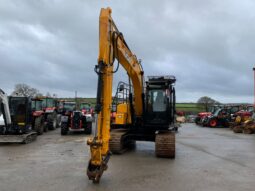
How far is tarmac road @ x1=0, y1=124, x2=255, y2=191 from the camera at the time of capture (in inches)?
270

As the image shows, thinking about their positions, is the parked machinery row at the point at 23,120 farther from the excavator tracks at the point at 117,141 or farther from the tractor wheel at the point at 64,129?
the excavator tracks at the point at 117,141

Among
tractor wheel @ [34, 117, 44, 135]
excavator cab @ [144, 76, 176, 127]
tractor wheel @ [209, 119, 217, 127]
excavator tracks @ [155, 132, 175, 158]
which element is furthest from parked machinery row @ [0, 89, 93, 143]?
tractor wheel @ [209, 119, 217, 127]

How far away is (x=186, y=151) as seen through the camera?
492 inches

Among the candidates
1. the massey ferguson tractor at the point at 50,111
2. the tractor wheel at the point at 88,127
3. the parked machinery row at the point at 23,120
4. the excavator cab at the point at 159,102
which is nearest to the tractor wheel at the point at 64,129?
the parked machinery row at the point at 23,120

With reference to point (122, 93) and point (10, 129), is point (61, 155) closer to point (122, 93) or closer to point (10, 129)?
point (122, 93)

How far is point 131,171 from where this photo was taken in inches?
331

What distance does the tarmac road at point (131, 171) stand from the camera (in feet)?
22.5

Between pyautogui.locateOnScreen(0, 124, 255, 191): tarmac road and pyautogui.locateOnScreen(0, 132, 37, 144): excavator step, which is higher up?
pyautogui.locateOnScreen(0, 132, 37, 144): excavator step

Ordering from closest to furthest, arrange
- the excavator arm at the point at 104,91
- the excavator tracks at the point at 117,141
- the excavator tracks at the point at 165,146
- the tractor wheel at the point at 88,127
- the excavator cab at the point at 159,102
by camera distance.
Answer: the excavator arm at the point at 104,91 < the excavator tracks at the point at 165,146 < the excavator tracks at the point at 117,141 < the excavator cab at the point at 159,102 < the tractor wheel at the point at 88,127

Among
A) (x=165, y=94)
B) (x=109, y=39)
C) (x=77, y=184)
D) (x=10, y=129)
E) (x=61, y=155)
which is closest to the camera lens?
(x=77, y=184)

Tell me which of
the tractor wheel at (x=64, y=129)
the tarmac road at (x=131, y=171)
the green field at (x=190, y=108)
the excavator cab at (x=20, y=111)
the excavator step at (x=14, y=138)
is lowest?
the tarmac road at (x=131, y=171)

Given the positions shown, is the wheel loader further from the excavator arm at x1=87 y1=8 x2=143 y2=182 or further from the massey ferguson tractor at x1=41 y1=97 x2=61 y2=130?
the excavator arm at x1=87 y1=8 x2=143 y2=182

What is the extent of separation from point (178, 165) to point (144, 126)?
281 centimetres

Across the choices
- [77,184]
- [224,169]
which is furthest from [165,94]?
[77,184]
